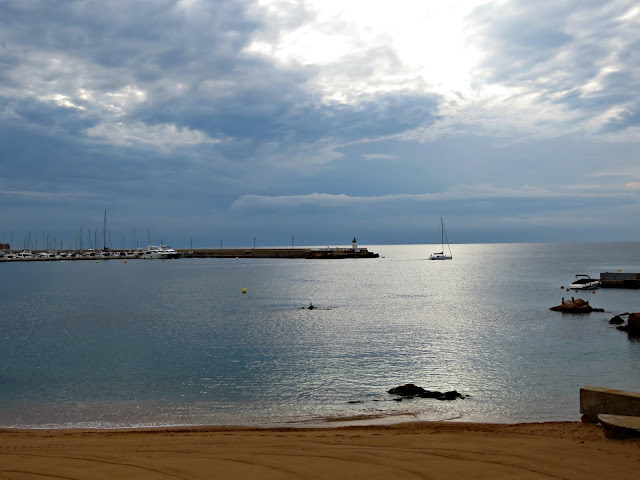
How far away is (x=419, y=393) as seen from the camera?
17.7 m

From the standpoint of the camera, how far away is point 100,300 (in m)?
58.4

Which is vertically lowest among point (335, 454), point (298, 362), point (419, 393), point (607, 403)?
point (298, 362)

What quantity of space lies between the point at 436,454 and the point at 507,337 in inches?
958

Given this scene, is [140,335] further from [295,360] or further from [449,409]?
[449,409]

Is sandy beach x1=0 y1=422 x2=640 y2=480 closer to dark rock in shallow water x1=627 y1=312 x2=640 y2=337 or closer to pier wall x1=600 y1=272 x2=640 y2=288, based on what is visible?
dark rock in shallow water x1=627 y1=312 x2=640 y2=337

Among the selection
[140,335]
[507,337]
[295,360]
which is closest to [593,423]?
[295,360]

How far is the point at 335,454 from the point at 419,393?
8678 mm

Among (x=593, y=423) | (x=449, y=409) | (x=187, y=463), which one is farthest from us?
(x=449, y=409)

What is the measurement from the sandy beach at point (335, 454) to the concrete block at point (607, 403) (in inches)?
19.4

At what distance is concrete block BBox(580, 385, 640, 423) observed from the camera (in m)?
11.1

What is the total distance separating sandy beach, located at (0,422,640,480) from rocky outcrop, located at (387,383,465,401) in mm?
4700

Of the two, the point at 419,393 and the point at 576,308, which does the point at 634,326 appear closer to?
the point at 576,308

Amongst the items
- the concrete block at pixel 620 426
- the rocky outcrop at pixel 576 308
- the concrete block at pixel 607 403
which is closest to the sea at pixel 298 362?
the rocky outcrop at pixel 576 308

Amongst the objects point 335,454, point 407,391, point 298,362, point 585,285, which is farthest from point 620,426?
point 585,285
